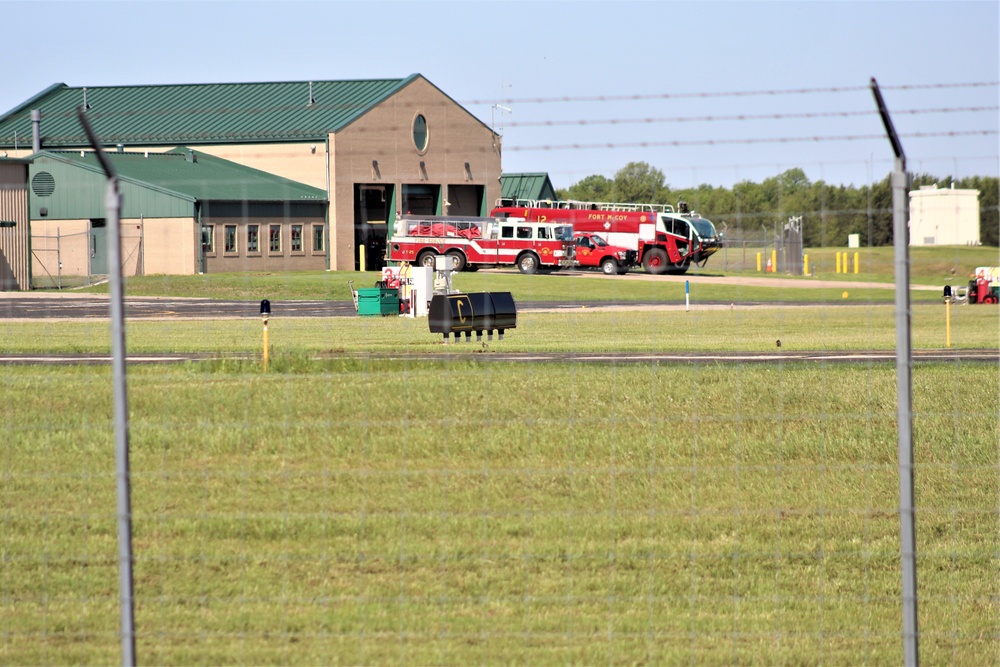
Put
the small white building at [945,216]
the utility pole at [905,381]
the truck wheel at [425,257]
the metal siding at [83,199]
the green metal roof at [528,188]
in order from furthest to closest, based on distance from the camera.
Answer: the green metal roof at [528,188]
the metal siding at [83,199]
the truck wheel at [425,257]
the small white building at [945,216]
the utility pole at [905,381]

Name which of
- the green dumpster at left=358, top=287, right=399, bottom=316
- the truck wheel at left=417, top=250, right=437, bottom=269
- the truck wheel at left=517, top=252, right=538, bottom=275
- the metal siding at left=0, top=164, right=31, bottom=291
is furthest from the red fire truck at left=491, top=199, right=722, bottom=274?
the metal siding at left=0, top=164, right=31, bottom=291

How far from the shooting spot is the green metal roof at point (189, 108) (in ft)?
190

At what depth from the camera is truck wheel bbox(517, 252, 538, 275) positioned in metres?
48.5

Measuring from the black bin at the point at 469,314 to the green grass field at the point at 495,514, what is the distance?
5646 millimetres

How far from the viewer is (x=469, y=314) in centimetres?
2094

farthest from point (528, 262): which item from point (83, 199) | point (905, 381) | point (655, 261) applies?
point (905, 381)

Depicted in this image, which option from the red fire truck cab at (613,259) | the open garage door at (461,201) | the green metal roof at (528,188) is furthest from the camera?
the green metal roof at (528,188)

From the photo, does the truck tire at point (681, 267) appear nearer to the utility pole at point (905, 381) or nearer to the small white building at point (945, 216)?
the small white building at point (945, 216)

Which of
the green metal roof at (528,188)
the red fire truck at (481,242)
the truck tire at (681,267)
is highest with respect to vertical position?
the green metal roof at (528,188)

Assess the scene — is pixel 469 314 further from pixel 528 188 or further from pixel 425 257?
pixel 528 188

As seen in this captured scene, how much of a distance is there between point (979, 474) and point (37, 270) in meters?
48.4

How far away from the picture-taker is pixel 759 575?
7691 mm

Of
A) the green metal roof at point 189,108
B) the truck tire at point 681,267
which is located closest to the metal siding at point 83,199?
Result: the green metal roof at point 189,108

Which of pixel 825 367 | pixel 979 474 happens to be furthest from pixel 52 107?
pixel 979 474
